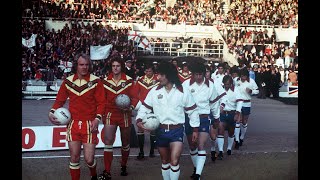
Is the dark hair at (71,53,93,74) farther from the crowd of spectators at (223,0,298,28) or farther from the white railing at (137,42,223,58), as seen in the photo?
the crowd of spectators at (223,0,298,28)

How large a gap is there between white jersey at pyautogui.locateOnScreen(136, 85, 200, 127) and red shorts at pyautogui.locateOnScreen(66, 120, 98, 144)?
1.89ft

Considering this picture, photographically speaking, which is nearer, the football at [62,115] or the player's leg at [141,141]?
the football at [62,115]

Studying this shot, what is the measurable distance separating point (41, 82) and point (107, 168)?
1488 mm

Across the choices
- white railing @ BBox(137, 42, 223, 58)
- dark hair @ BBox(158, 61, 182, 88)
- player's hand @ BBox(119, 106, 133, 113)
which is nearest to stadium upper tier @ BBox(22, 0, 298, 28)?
white railing @ BBox(137, 42, 223, 58)

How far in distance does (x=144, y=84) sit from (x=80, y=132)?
1841mm

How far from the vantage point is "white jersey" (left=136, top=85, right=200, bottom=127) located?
251 inches

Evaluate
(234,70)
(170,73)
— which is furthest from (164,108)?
(234,70)

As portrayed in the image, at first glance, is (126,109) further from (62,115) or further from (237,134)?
(237,134)

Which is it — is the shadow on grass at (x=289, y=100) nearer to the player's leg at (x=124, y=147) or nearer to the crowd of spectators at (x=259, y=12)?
the crowd of spectators at (x=259, y=12)

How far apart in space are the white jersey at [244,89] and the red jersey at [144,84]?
128 centimetres

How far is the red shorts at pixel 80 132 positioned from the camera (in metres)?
6.35

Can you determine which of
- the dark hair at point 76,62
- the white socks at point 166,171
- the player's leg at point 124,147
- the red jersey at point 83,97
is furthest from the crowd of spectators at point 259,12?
the white socks at point 166,171
